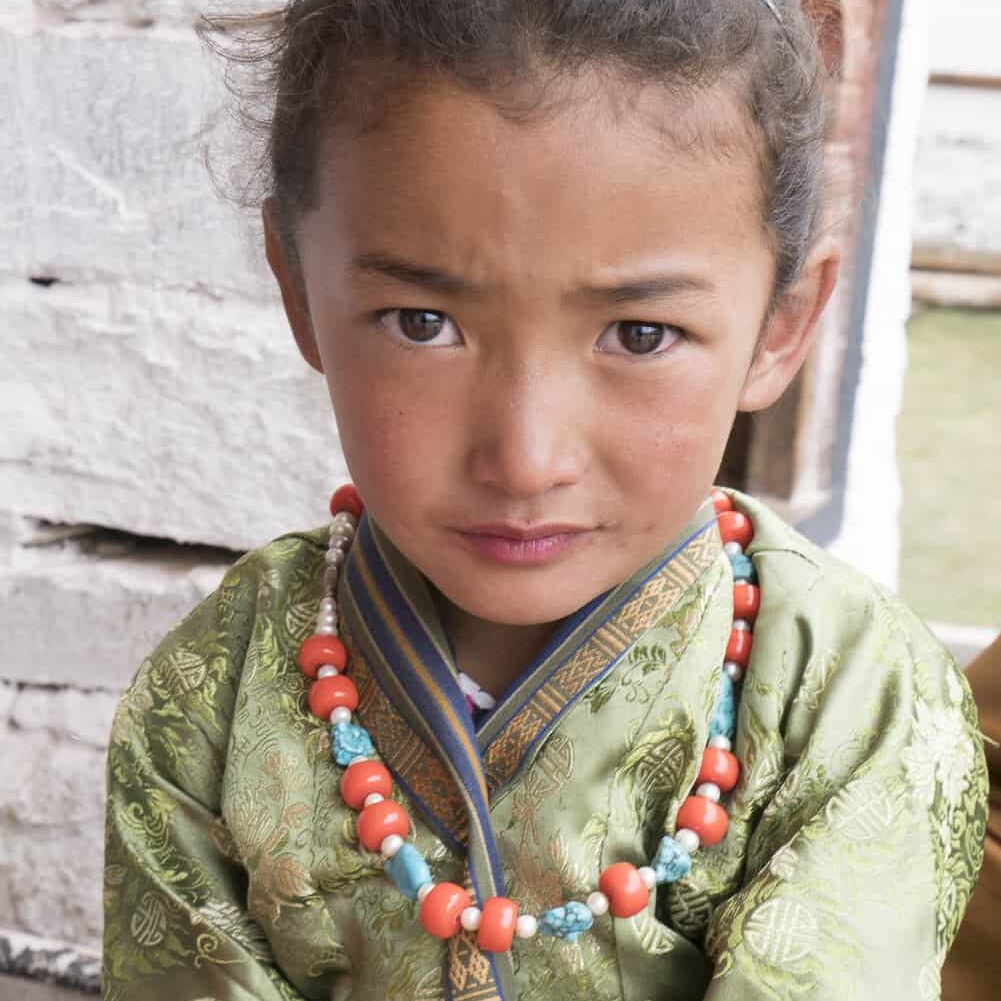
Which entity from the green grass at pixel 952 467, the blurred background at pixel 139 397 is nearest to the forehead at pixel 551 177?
the blurred background at pixel 139 397

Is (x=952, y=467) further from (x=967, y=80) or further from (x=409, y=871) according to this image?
(x=409, y=871)

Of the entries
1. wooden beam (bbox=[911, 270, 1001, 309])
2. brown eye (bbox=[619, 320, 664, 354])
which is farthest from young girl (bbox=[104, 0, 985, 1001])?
wooden beam (bbox=[911, 270, 1001, 309])

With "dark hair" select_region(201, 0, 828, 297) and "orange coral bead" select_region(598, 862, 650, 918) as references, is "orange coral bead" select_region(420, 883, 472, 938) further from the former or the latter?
"dark hair" select_region(201, 0, 828, 297)

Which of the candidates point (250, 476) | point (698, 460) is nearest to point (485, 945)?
point (698, 460)

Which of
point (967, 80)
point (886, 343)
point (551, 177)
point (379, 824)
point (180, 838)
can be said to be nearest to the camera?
point (551, 177)

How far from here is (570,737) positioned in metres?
1.03

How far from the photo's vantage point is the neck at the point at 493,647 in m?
1.10

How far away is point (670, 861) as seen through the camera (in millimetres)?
982

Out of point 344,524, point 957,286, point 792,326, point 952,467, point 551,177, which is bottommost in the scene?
point 952,467

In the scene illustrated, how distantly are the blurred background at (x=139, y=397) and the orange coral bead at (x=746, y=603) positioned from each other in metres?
0.58

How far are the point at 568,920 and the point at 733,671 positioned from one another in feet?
0.74

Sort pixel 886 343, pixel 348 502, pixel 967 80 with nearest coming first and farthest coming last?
pixel 348 502, pixel 886 343, pixel 967 80

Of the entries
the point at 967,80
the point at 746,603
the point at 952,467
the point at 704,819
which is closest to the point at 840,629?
the point at 746,603

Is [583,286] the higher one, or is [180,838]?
[583,286]
